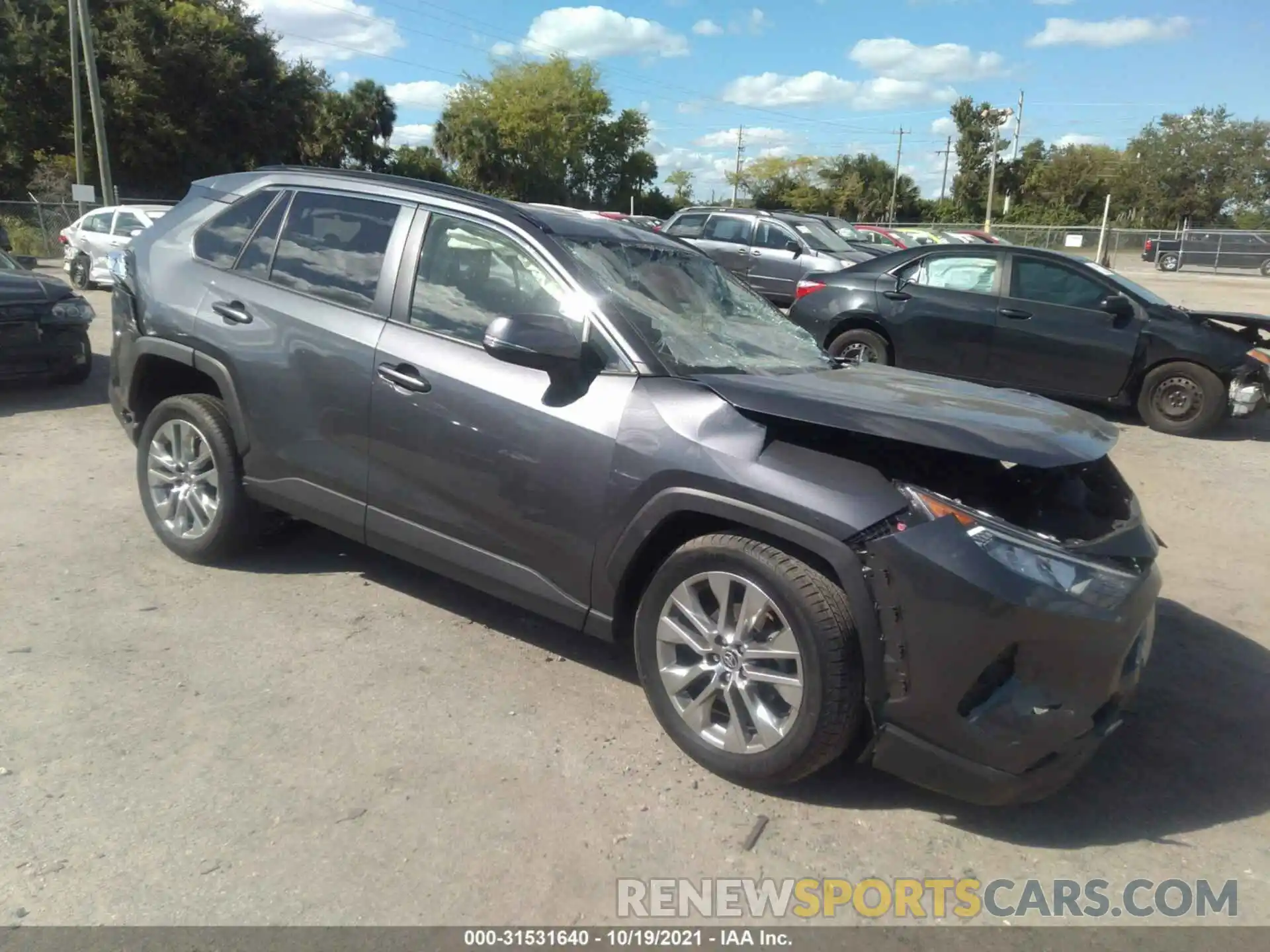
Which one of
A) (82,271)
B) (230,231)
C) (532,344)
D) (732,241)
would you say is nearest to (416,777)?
(532,344)

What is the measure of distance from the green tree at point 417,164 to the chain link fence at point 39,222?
27.9 metres

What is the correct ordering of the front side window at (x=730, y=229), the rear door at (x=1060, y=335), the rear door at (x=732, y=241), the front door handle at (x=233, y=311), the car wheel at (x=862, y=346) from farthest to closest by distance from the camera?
the front side window at (x=730, y=229) → the rear door at (x=732, y=241) → the car wheel at (x=862, y=346) → the rear door at (x=1060, y=335) → the front door handle at (x=233, y=311)

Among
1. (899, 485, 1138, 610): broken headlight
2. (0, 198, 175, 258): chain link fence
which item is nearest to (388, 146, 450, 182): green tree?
(0, 198, 175, 258): chain link fence

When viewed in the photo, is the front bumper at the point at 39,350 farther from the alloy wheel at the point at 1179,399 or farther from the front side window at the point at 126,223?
the front side window at the point at 126,223

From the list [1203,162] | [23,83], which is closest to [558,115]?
[23,83]

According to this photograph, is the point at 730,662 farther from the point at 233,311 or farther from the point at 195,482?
the point at 195,482

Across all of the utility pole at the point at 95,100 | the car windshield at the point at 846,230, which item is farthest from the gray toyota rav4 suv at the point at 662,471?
the utility pole at the point at 95,100

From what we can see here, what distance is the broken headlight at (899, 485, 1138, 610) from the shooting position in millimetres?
2883

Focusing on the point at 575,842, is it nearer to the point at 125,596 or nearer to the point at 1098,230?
the point at 125,596

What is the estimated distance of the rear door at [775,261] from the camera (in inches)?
623

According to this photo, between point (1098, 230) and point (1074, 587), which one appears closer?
point (1074, 587)

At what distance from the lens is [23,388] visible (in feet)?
29.8

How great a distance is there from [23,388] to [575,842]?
8343 mm

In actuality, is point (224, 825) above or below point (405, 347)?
below
